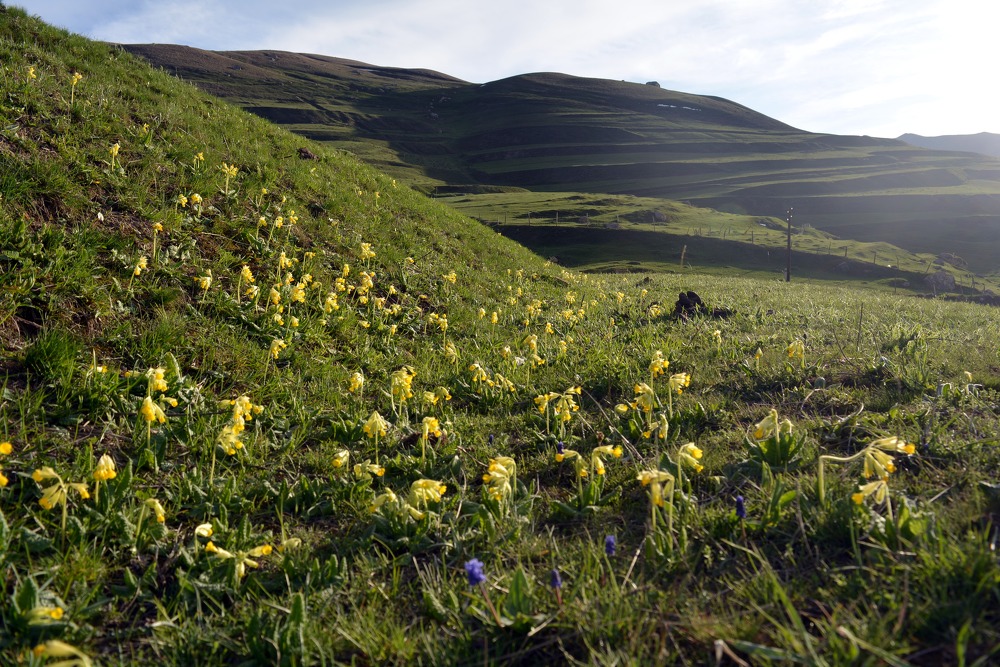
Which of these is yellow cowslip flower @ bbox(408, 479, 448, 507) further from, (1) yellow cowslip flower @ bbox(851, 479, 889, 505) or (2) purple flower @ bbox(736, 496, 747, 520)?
(1) yellow cowslip flower @ bbox(851, 479, 889, 505)

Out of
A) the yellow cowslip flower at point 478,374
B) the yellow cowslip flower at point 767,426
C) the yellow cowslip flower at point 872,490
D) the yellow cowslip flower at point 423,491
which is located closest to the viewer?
the yellow cowslip flower at point 872,490

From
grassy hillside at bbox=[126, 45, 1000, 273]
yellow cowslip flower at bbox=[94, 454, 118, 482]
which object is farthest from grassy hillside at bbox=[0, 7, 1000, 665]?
grassy hillside at bbox=[126, 45, 1000, 273]

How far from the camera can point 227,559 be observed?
3.34 meters

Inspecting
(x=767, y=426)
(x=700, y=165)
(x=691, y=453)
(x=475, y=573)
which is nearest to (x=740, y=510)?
(x=691, y=453)

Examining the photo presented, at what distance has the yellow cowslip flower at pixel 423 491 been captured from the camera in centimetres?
355

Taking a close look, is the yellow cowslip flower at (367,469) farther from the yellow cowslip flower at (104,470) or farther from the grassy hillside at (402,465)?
the yellow cowslip flower at (104,470)

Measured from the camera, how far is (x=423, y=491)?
3.57m

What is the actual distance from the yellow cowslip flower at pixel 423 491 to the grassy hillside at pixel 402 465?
0.11 ft

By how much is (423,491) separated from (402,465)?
1060 mm

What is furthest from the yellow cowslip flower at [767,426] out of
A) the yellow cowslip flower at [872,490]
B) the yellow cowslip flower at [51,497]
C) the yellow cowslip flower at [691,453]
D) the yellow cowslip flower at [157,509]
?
the yellow cowslip flower at [51,497]

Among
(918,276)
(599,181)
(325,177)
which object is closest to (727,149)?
(599,181)

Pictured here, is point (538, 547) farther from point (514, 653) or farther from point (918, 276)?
point (918, 276)

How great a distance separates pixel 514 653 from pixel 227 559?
1872mm

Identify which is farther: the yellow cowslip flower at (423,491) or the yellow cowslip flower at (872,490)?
the yellow cowslip flower at (423,491)
